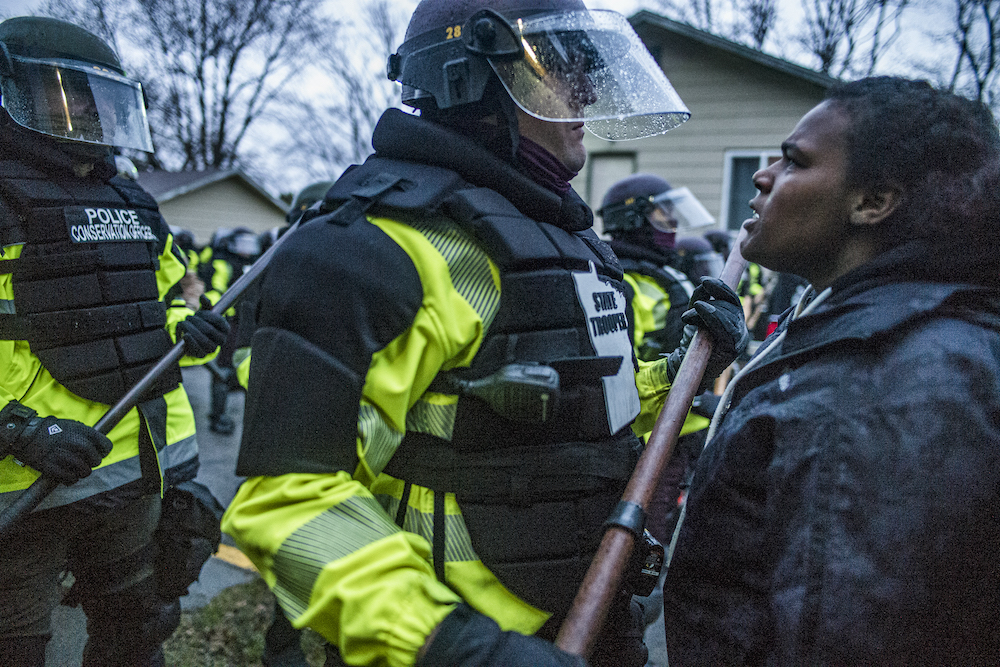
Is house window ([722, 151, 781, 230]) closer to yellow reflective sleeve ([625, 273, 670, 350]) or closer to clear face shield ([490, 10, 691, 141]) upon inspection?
yellow reflective sleeve ([625, 273, 670, 350])

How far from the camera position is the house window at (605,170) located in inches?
430

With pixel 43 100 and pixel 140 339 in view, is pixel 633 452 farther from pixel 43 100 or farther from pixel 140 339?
pixel 43 100

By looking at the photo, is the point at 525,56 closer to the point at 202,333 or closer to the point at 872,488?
the point at 872,488

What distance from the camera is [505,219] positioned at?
1309 mm

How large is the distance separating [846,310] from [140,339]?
2575 millimetres

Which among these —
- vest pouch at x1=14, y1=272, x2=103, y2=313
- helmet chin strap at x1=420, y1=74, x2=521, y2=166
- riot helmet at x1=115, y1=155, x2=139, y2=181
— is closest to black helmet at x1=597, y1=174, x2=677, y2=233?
riot helmet at x1=115, y1=155, x2=139, y2=181

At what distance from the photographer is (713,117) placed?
10.6 m

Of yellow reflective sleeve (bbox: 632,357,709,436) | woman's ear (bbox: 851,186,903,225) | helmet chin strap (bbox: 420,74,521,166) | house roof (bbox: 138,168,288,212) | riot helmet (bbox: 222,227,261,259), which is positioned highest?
helmet chin strap (bbox: 420,74,521,166)

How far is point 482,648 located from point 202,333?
2.20 m

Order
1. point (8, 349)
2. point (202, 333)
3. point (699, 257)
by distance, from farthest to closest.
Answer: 1. point (699, 257)
2. point (202, 333)
3. point (8, 349)

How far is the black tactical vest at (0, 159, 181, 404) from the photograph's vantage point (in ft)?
7.38

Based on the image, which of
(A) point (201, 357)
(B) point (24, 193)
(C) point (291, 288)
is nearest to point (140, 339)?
(A) point (201, 357)

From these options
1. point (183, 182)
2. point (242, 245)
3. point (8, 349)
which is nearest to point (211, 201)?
point (183, 182)

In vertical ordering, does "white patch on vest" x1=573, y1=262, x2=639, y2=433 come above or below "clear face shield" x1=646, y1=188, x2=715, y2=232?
above
